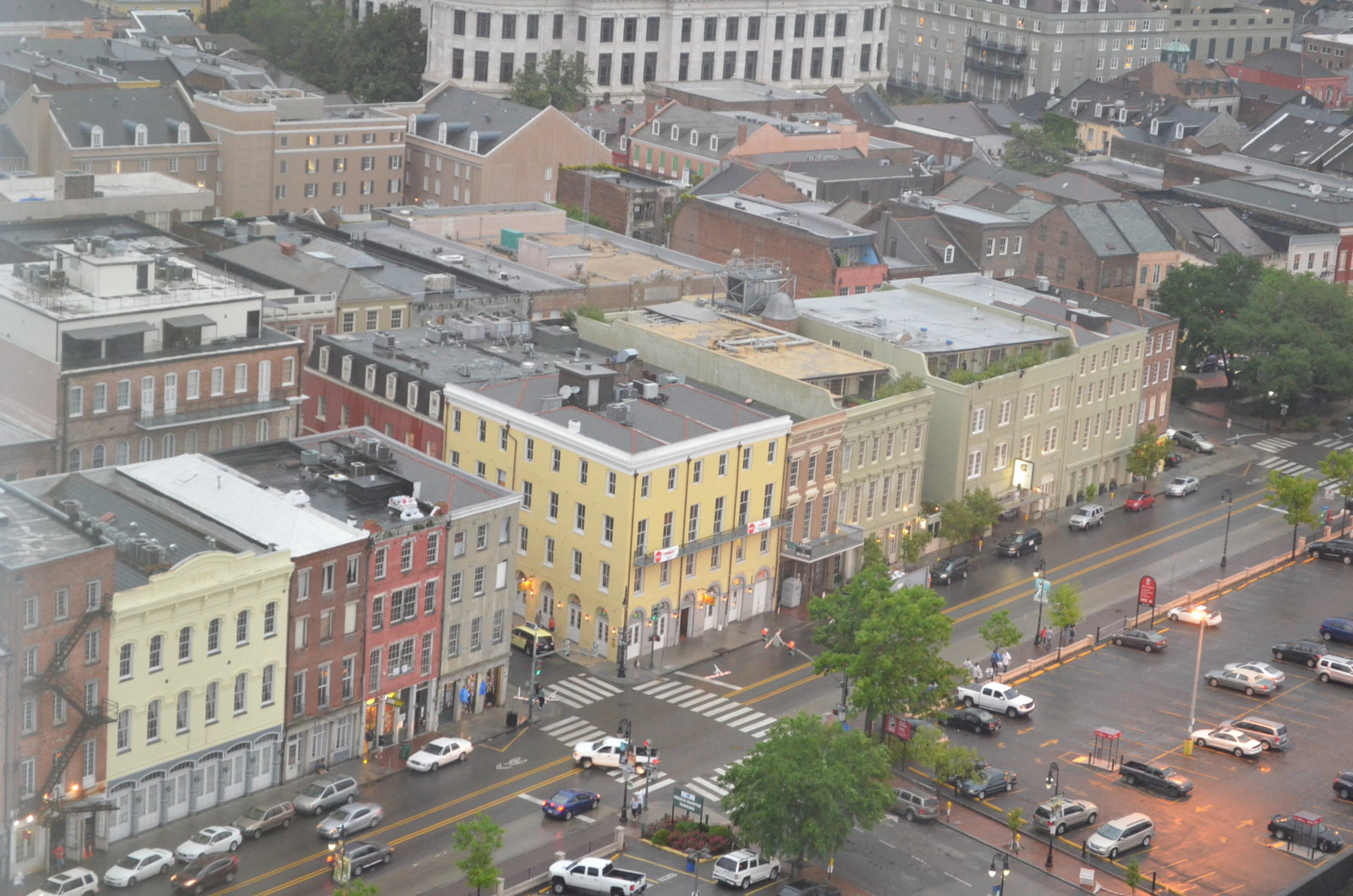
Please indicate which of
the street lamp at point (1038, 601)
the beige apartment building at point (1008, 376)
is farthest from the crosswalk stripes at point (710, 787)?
the beige apartment building at point (1008, 376)

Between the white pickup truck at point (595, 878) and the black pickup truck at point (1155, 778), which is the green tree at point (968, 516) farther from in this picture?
the white pickup truck at point (595, 878)

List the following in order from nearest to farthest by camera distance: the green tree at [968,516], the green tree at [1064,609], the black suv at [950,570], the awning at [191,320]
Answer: the awning at [191,320] < the green tree at [1064,609] < the black suv at [950,570] < the green tree at [968,516]

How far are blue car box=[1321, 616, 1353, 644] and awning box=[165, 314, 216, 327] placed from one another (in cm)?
5988

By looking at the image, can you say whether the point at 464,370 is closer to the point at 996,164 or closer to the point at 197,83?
the point at 197,83

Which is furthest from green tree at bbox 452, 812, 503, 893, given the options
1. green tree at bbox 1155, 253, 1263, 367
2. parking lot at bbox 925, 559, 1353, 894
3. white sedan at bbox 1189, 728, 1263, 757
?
green tree at bbox 1155, 253, 1263, 367

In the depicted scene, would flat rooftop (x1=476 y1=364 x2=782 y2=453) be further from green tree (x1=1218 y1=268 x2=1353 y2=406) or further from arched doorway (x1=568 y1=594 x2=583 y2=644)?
green tree (x1=1218 y1=268 x2=1353 y2=406)

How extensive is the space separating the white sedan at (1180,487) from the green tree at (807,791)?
5625 centimetres

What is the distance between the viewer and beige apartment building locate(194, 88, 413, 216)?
161m

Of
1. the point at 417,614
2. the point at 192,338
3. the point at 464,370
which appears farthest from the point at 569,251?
the point at 417,614

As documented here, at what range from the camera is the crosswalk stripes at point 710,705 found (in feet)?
316

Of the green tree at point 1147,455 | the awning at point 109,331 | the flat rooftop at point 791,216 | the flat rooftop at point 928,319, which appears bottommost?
A: the green tree at point 1147,455

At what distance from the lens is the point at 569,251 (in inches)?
5477

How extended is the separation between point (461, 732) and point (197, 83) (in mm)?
96466

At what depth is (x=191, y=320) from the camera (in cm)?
10212
